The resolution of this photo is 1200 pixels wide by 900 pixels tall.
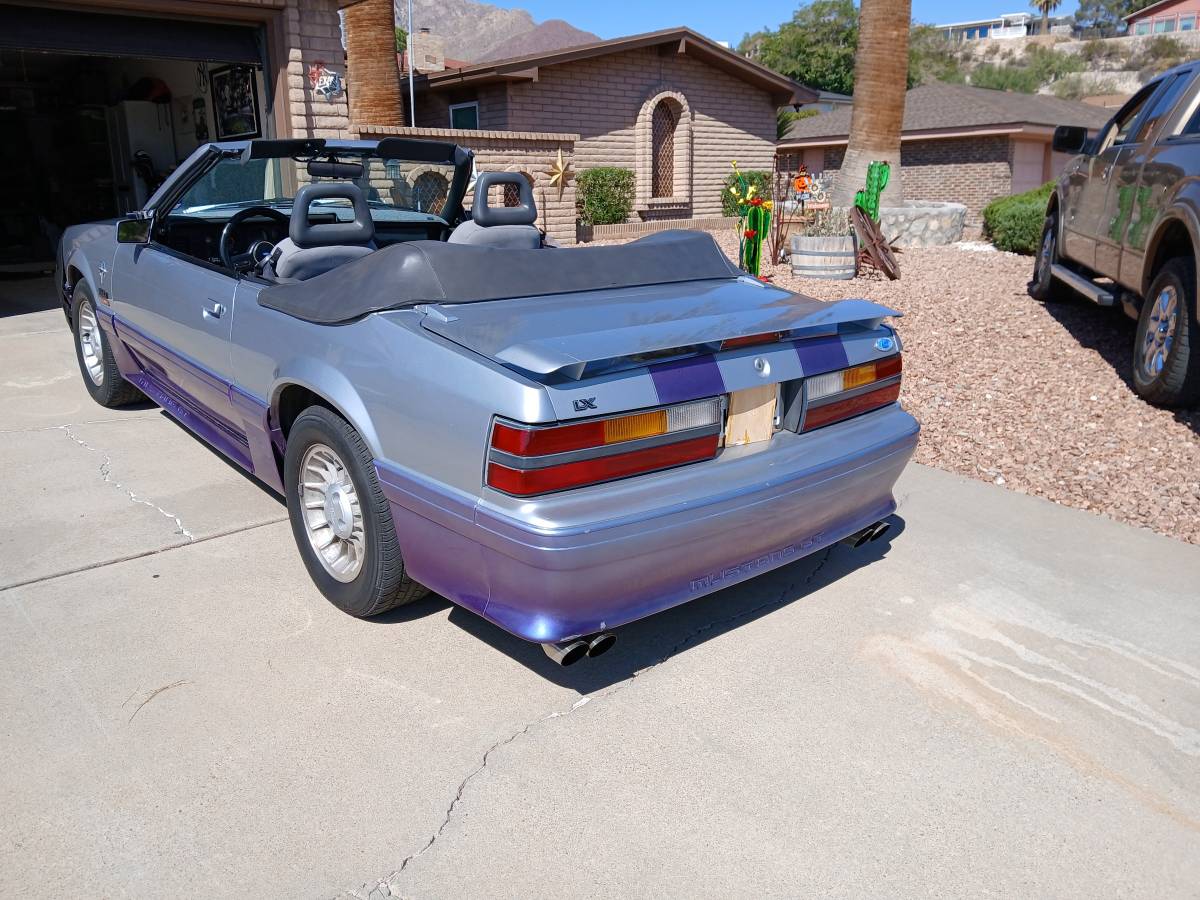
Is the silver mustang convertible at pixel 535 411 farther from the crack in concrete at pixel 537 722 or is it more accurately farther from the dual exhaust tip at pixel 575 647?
the crack in concrete at pixel 537 722

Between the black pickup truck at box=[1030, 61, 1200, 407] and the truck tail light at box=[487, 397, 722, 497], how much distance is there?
3760 millimetres

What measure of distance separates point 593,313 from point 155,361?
2.83m

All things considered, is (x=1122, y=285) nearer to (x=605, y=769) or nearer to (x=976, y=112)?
(x=605, y=769)

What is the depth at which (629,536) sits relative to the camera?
2680mm

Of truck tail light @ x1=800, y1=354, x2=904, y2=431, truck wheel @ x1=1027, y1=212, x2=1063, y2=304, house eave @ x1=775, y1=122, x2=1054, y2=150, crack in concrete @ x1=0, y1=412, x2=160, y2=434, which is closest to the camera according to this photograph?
truck tail light @ x1=800, y1=354, x2=904, y2=431

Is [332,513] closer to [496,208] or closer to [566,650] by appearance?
[566,650]

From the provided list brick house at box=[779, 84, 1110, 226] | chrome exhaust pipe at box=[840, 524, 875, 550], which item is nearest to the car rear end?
chrome exhaust pipe at box=[840, 524, 875, 550]

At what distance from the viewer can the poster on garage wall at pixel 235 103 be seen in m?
11.8

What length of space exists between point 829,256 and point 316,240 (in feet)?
23.0

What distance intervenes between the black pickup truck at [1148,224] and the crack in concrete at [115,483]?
5.26m

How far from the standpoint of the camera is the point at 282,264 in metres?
3.83

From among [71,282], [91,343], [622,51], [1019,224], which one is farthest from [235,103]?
[1019,224]

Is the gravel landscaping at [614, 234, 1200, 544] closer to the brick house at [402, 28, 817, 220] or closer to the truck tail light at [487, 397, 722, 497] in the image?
the truck tail light at [487, 397, 722, 497]

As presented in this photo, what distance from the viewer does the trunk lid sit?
106 inches
